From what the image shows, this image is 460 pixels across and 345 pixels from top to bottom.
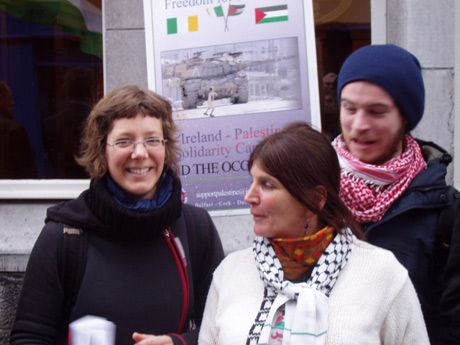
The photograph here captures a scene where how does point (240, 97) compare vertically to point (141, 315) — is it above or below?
above

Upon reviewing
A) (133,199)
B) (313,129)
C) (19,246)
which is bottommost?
(19,246)

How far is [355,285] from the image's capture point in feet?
7.38

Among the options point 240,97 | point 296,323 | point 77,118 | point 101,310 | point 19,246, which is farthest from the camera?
point 77,118

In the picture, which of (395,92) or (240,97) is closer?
(395,92)

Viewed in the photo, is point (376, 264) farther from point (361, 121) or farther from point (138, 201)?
point (138, 201)

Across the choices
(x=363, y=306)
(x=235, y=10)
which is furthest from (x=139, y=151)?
(x=235, y=10)

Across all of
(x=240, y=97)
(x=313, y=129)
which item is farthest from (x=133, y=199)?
(x=240, y=97)

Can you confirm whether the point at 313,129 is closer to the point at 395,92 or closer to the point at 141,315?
the point at 395,92

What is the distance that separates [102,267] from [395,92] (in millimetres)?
1046

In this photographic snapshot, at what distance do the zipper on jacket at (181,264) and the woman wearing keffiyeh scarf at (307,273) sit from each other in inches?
10.8

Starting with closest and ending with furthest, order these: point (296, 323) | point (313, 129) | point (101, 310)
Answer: point (296, 323) < point (313, 129) < point (101, 310)

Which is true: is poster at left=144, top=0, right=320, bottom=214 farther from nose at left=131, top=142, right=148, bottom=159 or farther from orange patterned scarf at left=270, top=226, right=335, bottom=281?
orange patterned scarf at left=270, top=226, right=335, bottom=281

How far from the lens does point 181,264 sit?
2688 mm

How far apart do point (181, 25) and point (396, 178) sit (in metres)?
1.59
